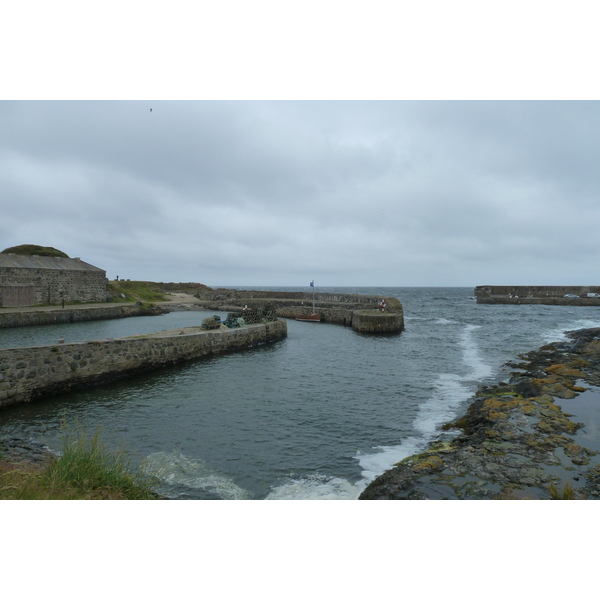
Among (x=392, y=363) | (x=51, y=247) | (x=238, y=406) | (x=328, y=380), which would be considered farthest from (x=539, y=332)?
(x=51, y=247)

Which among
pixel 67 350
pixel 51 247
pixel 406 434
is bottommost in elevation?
pixel 406 434

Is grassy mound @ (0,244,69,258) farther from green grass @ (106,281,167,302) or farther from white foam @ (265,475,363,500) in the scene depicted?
white foam @ (265,475,363,500)

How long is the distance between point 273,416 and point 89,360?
7.82 meters

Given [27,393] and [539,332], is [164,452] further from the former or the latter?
[539,332]

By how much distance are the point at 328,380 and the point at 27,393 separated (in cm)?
1097

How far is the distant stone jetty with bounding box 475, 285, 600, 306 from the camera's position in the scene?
221ft

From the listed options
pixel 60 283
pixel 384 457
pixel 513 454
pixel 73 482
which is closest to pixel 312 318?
pixel 60 283

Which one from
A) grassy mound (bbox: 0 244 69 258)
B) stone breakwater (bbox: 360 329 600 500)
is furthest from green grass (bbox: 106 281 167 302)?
stone breakwater (bbox: 360 329 600 500)

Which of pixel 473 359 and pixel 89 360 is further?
pixel 473 359

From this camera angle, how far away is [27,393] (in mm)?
11445

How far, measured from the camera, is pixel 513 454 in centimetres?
734

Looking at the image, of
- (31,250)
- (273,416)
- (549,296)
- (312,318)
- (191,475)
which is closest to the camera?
Result: (191,475)

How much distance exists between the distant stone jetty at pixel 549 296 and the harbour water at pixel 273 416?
203 ft

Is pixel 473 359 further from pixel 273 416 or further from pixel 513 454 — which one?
pixel 273 416
